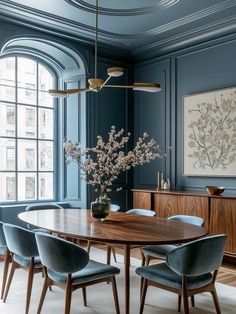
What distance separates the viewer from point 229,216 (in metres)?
4.19

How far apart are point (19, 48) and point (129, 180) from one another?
2730mm

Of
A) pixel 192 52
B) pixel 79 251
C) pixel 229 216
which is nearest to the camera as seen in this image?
pixel 79 251

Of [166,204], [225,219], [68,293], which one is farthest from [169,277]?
[166,204]

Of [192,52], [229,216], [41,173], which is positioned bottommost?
[229,216]

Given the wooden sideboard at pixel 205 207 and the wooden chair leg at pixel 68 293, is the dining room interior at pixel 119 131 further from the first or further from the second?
the wooden chair leg at pixel 68 293

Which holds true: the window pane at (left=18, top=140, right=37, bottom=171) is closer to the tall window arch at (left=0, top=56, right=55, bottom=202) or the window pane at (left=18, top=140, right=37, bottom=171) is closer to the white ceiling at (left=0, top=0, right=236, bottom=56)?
the tall window arch at (left=0, top=56, right=55, bottom=202)

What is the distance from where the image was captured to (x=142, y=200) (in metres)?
5.23

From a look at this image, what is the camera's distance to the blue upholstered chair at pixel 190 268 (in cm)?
237

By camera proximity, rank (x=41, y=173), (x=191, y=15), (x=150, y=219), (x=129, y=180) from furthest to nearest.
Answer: (x=129, y=180) < (x=41, y=173) < (x=191, y=15) < (x=150, y=219)

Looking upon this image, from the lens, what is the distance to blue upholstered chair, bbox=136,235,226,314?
2.37m

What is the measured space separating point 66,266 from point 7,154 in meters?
3.19

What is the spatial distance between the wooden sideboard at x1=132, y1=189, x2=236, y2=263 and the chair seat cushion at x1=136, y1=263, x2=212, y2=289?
170 centimetres

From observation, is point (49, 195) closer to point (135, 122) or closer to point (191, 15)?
point (135, 122)

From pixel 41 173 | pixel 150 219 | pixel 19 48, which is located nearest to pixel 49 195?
pixel 41 173
